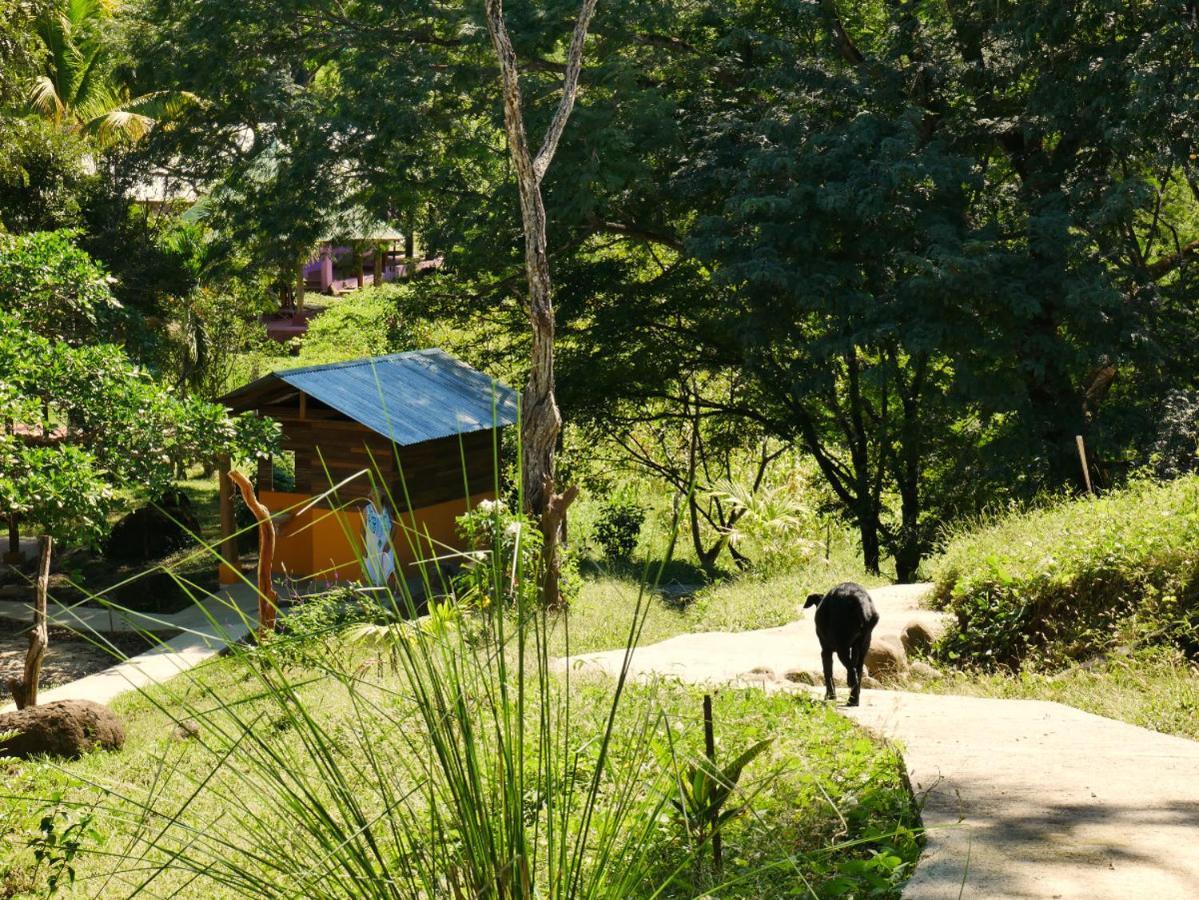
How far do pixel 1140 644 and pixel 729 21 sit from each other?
1062cm

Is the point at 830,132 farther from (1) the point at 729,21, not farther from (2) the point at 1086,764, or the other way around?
(2) the point at 1086,764

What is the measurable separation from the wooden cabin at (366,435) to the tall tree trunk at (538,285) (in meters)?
2.54

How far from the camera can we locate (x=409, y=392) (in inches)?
652

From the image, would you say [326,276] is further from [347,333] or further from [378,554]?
[378,554]

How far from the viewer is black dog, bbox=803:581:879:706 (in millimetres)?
6449

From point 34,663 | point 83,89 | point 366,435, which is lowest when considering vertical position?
point 34,663

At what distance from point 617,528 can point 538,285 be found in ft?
24.8

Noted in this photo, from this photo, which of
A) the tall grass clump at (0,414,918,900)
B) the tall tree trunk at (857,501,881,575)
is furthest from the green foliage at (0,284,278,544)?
the tall tree trunk at (857,501,881,575)

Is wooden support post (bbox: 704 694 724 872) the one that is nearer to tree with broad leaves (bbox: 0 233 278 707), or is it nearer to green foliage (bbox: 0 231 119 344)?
tree with broad leaves (bbox: 0 233 278 707)

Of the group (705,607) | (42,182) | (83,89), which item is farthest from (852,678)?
(83,89)

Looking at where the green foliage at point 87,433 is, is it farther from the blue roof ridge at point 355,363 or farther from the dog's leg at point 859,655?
the dog's leg at point 859,655

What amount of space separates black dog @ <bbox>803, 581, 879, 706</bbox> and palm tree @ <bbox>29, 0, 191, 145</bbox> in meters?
22.4

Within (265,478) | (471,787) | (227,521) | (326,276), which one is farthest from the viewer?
(326,276)

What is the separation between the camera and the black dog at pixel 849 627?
21.2ft
